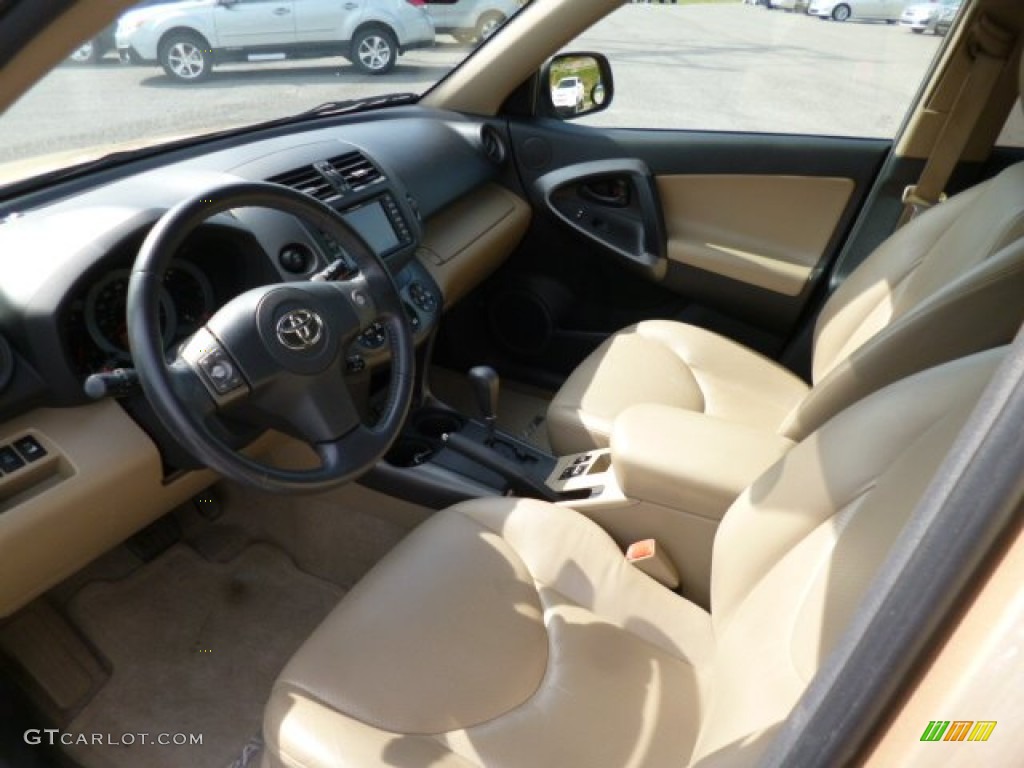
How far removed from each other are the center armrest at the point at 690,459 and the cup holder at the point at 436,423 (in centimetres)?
59

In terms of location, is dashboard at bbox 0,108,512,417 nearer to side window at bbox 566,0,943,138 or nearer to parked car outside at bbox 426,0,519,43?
parked car outside at bbox 426,0,519,43

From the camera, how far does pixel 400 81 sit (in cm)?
259

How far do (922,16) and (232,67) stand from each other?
5.99ft

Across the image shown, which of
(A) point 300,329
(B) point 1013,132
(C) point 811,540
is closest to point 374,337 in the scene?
(A) point 300,329

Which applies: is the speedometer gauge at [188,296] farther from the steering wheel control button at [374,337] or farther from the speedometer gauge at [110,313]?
the steering wheel control button at [374,337]

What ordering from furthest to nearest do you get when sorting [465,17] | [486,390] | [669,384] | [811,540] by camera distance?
1. [465,17]
2. [669,384]
3. [486,390]
4. [811,540]

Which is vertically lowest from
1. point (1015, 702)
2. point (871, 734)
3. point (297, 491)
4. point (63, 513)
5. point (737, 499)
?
point (63, 513)

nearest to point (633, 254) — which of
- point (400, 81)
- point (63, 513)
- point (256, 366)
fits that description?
point (400, 81)

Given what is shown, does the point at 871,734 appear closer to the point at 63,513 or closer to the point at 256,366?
the point at 256,366

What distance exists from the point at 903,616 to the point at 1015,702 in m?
0.09

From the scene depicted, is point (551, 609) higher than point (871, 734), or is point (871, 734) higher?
point (871, 734)

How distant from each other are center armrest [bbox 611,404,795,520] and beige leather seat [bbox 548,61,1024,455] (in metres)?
0.13

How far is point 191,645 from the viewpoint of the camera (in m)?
1.93

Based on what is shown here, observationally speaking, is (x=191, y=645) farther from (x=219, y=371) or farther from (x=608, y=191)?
(x=608, y=191)
